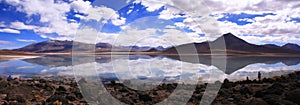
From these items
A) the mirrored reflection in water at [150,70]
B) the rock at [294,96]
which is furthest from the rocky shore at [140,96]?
the mirrored reflection in water at [150,70]

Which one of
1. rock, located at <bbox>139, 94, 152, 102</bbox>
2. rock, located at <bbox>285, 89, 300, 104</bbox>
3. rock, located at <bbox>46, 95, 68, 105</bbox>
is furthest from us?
rock, located at <bbox>139, 94, 152, 102</bbox>

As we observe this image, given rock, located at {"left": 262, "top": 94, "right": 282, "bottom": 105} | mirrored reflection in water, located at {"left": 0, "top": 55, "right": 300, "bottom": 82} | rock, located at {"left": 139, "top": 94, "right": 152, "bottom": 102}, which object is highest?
mirrored reflection in water, located at {"left": 0, "top": 55, "right": 300, "bottom": 82}

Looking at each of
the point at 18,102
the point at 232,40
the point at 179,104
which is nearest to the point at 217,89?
the point at 179,104

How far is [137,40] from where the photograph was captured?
43.1ft

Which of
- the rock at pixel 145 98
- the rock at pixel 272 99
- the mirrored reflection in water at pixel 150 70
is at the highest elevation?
the mirrored reflection in water at pixel 150 70

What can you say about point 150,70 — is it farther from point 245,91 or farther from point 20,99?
point 20,99

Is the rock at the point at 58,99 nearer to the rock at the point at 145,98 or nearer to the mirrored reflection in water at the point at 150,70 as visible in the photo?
the rock at the point at 145,98

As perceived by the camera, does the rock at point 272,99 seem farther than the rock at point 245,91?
No

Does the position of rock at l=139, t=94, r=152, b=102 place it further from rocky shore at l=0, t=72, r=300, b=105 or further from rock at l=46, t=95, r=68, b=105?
rock at l=46, t=95, r=68, b=105

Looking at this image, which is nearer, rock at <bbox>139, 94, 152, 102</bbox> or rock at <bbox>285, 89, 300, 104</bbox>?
rock at <bbox>285, 89, 300, 104</bbox>

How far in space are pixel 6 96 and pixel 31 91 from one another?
1.41 m

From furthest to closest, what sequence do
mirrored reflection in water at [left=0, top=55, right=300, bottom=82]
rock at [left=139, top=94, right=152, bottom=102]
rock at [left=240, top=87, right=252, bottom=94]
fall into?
mirrored reflection in water at [left=0, top=55, right=300, bottom=82] → rock at [left=240, top=87, right=252, bottom=94] → rock at [left=139, top=94, right=152, bottom=102]

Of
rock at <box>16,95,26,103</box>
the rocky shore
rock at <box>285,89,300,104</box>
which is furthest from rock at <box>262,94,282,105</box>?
rock at <box>16,95,26,103</box>

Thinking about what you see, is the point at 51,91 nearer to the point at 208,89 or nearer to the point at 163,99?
the point at 163,99
